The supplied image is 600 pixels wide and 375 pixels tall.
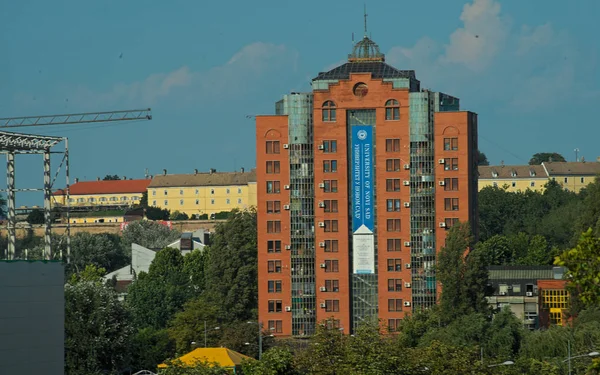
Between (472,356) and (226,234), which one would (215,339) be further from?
(472,356)

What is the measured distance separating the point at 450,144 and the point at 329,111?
453 inches

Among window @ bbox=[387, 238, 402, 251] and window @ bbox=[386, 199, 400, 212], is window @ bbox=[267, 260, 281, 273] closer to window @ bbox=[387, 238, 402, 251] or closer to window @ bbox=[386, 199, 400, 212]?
window @ bbox=[387, 238, 402, 251]

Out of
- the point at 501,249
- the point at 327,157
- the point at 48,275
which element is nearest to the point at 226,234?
the point at 327,157

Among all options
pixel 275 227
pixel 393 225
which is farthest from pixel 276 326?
pixel 393 225

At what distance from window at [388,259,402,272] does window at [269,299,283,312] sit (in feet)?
34.6

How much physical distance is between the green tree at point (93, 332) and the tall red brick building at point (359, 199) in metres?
21.7

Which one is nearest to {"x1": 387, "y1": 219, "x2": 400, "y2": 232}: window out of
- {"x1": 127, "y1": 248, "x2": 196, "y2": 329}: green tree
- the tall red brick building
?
the tall red brick building

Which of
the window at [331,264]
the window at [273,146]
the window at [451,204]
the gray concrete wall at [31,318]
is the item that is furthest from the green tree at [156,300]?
the gray concrete wall at [31,318]

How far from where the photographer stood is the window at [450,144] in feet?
449

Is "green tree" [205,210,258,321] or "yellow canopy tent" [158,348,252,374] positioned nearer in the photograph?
"yellow canopy tent" [158,348,252,374]

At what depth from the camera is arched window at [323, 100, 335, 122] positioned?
138m

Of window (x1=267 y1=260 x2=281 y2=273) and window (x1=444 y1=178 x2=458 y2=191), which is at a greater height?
window (x1=444 y1=178 x2=458 y2=191)

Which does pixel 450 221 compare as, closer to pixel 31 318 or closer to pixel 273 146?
pixel 273 146

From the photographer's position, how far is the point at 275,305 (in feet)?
452
